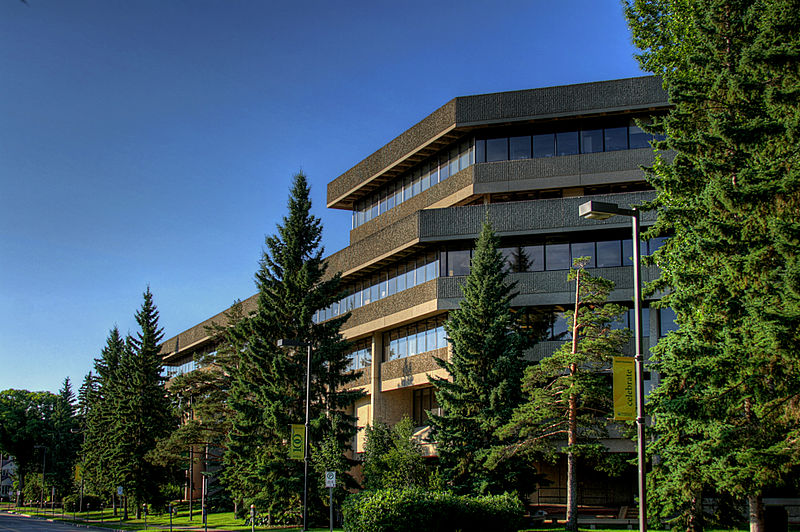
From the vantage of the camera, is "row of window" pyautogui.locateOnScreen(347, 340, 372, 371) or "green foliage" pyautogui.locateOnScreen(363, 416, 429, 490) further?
"row of window" pyautogui.locateOnScreen(347, 340, 372, 371)

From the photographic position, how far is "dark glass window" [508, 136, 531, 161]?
42594 mm

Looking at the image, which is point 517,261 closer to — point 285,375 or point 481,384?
point 481,384

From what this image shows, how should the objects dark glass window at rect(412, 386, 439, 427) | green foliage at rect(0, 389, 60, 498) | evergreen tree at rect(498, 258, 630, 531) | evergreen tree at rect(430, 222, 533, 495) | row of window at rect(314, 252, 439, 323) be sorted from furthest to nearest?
green foliage at rect(0, 389, 60, 498)
dark glass window at rect(412, 386, 439, 427)
row of window at rect(314, 252, 439, 323)
evergreen tree at rect(430, 222, 533, 495)
evergreen tree at rect(498, 258, 630, 531)

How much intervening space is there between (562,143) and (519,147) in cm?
228

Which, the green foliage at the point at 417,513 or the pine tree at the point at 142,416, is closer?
the green foliage at the point at 417,513

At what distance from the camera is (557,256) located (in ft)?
130

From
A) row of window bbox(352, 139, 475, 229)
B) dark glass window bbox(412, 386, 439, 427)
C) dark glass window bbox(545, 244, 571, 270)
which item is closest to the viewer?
dark glass window bbox(545, 244, 571, 270)

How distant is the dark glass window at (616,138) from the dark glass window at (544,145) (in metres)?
2.70

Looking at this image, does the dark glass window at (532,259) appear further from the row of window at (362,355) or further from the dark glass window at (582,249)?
the row of window at (362,355)

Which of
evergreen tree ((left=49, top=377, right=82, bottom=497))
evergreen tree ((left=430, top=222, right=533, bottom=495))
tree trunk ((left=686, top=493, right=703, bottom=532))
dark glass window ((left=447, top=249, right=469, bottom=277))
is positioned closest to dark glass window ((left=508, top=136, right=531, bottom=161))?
dark glass window ((left=447, top=249, right=469, bottom=277))

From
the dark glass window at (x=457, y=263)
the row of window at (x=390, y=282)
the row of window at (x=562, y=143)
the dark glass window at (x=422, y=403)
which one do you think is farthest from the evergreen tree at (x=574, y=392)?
the dark glass window at (x=422, y=403)

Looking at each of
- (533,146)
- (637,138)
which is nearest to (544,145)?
(533,146)

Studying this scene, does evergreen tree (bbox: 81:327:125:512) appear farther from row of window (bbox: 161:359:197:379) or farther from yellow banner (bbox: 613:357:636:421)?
yellow banner (bbox: 613:357:636:421)

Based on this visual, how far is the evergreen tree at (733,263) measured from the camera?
21422 mm
